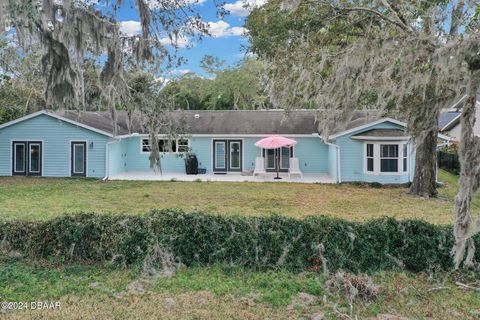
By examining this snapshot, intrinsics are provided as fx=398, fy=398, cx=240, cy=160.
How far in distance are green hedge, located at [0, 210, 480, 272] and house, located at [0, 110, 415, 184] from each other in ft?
23.1

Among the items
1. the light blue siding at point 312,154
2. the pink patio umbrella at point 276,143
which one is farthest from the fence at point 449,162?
the pink patio umbrella at point 276,143

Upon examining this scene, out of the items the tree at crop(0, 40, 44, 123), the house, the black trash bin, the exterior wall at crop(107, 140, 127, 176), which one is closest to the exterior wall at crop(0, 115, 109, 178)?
the house

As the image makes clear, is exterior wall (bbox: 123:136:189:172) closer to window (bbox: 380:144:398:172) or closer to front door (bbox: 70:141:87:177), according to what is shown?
front door (bbox: 70:141:87:177)

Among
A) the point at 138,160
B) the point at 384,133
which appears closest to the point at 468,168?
the point at 384,133

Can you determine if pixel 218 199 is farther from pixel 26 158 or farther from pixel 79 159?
pixel 26 158

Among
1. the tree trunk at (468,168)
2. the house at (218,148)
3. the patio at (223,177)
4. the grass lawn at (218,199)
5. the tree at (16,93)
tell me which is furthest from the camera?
the patio at (223,177)

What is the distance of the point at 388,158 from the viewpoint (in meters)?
15.6

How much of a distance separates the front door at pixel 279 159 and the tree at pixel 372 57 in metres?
7.60

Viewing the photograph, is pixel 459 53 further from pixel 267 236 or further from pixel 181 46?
pixel 181 46

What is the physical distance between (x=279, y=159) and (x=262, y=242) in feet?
44.8

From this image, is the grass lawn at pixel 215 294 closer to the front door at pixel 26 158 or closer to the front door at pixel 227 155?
the front door at pixel 26 158

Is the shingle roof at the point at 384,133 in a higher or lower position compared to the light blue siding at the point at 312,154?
higher

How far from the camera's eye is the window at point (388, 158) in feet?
51.0

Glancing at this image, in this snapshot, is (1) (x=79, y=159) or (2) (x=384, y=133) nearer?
(2) (x=384, y=133)
